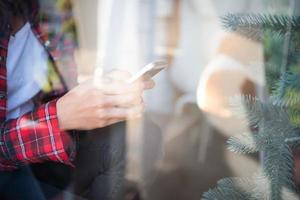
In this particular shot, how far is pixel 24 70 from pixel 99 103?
0.87ft

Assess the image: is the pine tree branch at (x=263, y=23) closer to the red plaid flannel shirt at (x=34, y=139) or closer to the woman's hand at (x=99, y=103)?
the woman's hand at (x=99, y=103)

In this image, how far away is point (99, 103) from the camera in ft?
2.19

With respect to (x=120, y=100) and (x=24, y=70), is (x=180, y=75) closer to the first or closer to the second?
(x=24, y=70)

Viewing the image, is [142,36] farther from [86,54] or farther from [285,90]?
[285,90]

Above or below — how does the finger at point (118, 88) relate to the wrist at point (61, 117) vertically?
above

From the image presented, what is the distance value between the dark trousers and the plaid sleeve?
2.5 inches

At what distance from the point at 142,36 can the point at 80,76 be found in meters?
0.50

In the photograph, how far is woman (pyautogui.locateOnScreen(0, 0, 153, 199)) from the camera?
67cm

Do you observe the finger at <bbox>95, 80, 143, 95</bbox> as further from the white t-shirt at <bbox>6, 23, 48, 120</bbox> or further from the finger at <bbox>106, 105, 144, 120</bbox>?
the white t-shirt at <bbox>6, 23, 48, 120</bbox>

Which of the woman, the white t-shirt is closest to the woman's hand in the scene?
the woman

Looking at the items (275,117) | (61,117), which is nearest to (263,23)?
(275,117)

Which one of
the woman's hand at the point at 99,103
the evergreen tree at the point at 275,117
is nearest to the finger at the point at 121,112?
the woman's hand at the point at 99,103

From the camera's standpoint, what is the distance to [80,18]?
146 cm

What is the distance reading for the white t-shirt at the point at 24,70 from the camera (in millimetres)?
780
